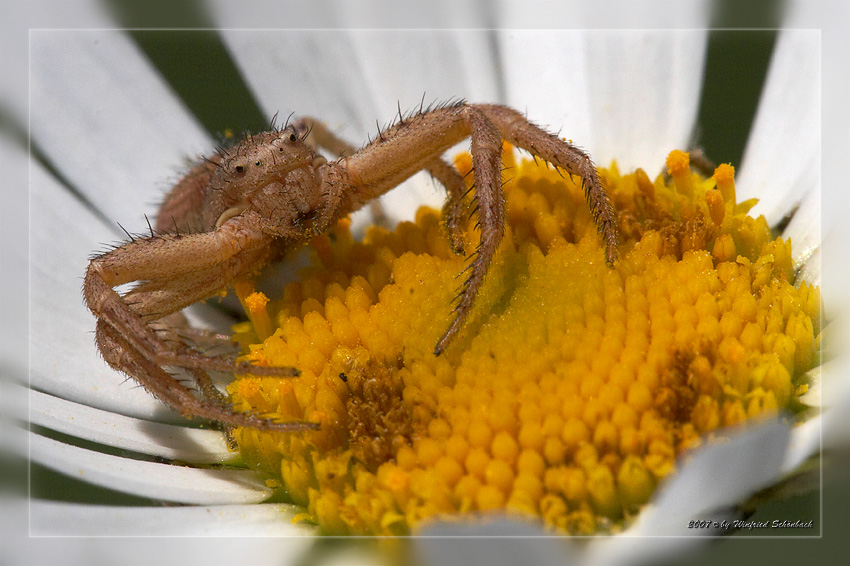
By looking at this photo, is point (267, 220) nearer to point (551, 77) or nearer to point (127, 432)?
point (127, 432)

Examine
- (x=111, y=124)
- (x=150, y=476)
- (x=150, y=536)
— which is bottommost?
(x=150, y=536)

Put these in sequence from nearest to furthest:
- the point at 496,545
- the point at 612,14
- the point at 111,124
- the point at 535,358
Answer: the point at 496,545 < the point at 535,358 < the point at 612,14 < the point at 111,124

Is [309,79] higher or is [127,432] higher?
[309,79]

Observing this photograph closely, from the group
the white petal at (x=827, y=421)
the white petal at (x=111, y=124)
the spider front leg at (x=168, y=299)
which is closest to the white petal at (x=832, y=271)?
the white petal at (x=827, y=421)

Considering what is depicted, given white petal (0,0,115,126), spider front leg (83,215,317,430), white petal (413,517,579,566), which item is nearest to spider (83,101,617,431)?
spider front leg (83,215,317,430)

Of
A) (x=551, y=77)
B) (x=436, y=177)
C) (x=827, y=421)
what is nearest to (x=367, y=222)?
(x=436, y=177)
